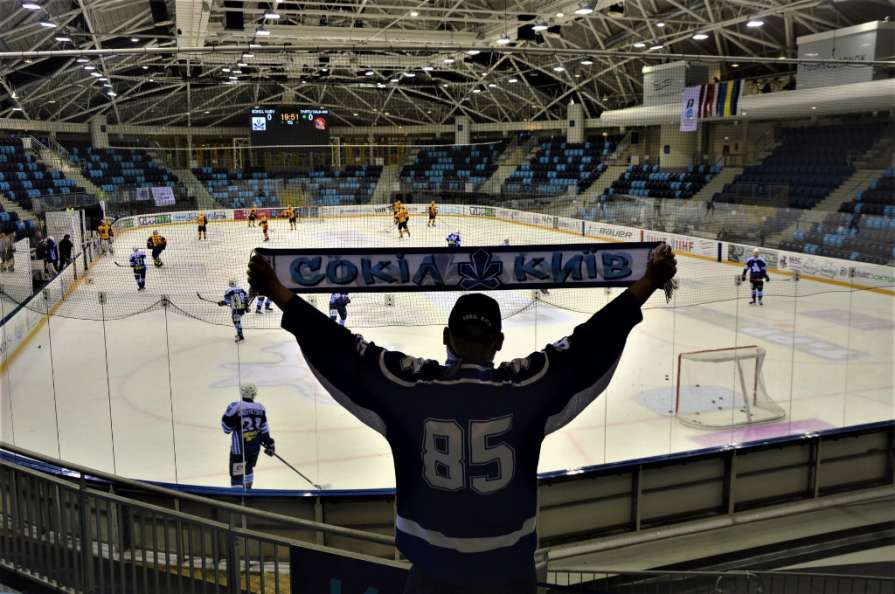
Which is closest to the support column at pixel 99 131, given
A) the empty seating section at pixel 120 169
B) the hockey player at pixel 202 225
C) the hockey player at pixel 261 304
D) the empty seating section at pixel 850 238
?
the empty seating section at pixel 120 169

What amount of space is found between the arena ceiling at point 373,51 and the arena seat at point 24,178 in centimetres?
186

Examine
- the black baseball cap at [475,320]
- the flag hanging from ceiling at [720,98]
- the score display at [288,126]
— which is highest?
the flag hanging from ceiling at [720,98]

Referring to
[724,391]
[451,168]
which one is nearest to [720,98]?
[724,391]

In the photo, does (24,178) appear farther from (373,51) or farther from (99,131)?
(373,51)

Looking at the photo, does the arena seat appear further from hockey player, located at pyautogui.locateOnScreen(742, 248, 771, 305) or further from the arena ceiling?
hockey player, located at pyautogui.locateOnScreen(742, 248, 771, 305)

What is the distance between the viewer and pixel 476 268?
287cm

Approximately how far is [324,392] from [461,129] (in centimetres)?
2294

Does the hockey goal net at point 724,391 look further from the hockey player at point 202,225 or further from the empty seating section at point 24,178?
the empty seating section at point 24,178

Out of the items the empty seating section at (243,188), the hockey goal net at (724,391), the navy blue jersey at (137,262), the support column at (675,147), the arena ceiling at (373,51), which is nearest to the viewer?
the hockey goal net at (724,391)

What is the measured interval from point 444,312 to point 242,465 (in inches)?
245

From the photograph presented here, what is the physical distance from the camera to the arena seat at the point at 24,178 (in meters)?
20.8

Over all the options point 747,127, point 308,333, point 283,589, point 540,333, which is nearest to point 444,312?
point 540,333

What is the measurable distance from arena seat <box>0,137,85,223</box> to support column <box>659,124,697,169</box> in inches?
670

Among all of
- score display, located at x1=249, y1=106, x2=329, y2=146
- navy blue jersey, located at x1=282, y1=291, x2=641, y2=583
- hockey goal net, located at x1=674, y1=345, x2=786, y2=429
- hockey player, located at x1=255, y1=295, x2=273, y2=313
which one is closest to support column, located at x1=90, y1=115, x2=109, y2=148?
score display, located at x1=249, y1=106, x2=329, y2=146
